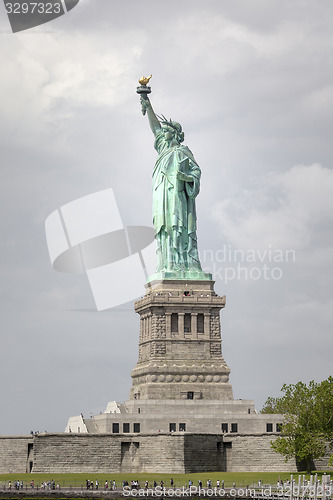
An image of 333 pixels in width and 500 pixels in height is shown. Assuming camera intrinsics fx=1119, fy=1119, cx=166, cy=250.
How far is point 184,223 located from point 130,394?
15933 millimetres

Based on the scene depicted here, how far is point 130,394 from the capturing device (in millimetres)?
99250

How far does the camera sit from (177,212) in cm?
9956

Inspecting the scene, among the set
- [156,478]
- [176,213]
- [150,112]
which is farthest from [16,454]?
[150,112]

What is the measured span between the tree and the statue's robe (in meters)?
17.1

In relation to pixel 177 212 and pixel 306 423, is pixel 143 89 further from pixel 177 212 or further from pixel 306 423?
pixel 306 423

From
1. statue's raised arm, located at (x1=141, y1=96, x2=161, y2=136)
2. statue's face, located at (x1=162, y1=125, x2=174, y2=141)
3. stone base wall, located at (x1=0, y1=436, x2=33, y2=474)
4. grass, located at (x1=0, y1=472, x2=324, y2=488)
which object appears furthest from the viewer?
statue's raised arm, located at (x1=141, y1=96, x2=161, y2=136)

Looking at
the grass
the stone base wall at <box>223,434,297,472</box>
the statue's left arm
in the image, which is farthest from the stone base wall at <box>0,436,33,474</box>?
the statue's left arm

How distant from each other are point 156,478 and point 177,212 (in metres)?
27.6

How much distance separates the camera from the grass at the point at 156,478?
7889cm

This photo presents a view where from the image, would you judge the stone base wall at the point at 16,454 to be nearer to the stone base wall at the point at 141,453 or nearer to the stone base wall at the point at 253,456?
the stone base wall at the point at 141,453

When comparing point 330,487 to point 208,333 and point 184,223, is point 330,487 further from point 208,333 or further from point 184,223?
point 184,223

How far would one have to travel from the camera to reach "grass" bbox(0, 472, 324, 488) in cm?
7889

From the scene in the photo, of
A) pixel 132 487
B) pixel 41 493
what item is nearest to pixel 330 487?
pixel 132 487

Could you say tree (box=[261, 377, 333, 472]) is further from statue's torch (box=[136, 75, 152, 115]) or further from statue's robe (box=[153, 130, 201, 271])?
statue's torch (box=[136, 75, 152, 115])
